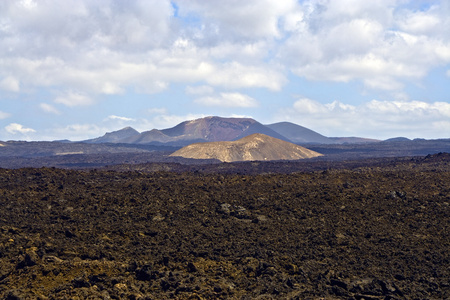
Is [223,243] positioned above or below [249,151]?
below

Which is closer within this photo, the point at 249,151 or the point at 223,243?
the point at 223,243

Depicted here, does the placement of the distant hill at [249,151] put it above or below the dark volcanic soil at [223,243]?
above

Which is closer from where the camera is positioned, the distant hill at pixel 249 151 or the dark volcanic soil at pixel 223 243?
the dark volcanic soil at pixel 223 243

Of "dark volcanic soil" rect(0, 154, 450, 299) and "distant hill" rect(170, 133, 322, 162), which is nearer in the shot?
"dark volcanic soil" rect(0, 154, 450, 299)

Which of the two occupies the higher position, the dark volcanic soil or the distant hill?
the distant hill
